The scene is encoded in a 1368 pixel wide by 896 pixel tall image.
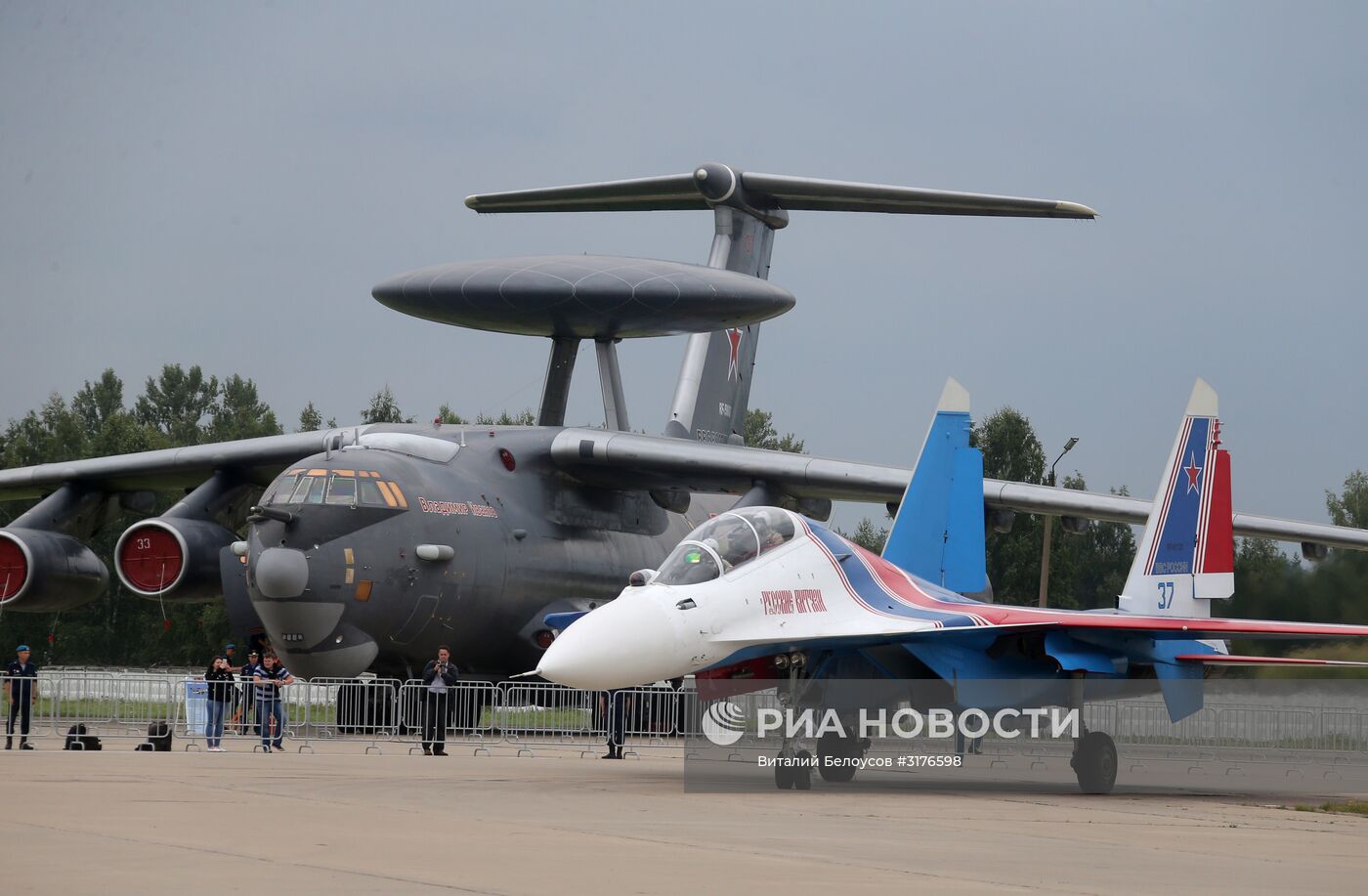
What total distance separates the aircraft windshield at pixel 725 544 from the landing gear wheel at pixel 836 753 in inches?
70.1

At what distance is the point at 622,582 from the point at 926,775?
815 cm

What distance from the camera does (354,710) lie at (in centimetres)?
2106

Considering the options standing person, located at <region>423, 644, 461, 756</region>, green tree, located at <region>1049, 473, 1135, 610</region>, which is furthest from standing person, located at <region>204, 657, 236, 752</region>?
green tree, located at <region>1049, 473, 1135, 610</region>

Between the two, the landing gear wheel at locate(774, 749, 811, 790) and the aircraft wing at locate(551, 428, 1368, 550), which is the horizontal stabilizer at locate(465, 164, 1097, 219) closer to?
the aircraft wing at locate(551, 428, 1368, 550)

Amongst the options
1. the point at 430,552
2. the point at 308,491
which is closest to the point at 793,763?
the point at 430,552

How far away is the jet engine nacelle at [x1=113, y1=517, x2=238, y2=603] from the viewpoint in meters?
21.4

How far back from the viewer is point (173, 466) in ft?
76.1

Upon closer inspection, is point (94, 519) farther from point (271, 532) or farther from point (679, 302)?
point (679, 302)

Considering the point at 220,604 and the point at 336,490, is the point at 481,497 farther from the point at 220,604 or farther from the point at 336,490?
the point at 220,604

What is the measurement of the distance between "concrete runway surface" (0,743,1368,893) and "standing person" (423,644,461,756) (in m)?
4.06

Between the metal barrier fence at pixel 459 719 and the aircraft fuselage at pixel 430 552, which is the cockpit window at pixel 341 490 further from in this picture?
the metal barrier fence at pixel 459 719

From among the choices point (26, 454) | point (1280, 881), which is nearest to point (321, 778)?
point (1280, 881)

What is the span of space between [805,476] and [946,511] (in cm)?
535

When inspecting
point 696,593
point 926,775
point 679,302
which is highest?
point 679,302
